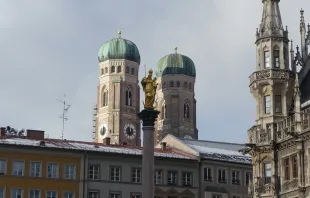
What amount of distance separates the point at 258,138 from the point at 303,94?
257 inches

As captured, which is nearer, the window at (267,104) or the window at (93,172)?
the window at (267,104)

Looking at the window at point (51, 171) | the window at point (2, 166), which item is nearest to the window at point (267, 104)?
the window at point (51, 171)

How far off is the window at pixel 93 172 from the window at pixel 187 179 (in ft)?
42.2

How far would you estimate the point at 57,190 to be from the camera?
108 metres

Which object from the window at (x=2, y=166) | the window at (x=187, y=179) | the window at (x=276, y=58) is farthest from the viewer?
the window at (x=187, y=179)

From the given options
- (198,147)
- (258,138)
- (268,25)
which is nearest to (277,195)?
(258,138)

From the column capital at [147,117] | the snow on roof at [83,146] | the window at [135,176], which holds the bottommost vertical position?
the column capital at [147,117]

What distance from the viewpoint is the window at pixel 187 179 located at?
4545 inches

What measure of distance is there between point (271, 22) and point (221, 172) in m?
34.6

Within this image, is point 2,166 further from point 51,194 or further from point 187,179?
point 187,179

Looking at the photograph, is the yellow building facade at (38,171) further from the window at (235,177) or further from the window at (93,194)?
the window at (235,177)

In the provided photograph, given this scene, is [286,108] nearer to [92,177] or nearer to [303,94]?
[303,94]

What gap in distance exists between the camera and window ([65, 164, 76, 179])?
109 metres

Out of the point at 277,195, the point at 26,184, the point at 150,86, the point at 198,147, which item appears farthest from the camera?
the point at 198,147
